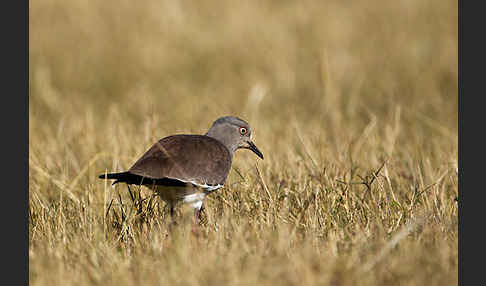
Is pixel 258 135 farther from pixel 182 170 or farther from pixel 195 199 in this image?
pixel 182 170

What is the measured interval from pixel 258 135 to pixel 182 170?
280cm

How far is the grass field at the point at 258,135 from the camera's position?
11.9ft

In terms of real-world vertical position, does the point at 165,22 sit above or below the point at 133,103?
above

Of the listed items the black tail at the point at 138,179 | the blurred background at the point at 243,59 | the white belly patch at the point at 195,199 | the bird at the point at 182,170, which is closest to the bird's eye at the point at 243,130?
the bird at the point at 182,170

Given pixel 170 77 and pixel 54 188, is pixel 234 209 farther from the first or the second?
pixel 170 77

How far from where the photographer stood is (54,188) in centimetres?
584

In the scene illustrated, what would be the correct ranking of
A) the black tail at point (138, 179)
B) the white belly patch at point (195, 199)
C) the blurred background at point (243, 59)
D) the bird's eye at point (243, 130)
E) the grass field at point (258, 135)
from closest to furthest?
the grass field at point (258, 135) → the black tail at point (138, 179) → the white belly patch at point (195, 199) → the bird's eye at point (243, 130) → the blurred background at point (243, 59)

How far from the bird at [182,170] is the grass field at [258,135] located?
6.6 inches

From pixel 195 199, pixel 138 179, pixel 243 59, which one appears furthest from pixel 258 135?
pixel 243 59

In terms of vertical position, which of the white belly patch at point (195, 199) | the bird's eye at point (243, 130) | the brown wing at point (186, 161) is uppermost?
the bird's eye at point (243, 130)

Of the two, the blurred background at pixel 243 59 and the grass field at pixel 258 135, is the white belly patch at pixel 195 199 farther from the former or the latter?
the blurred background at pixel 243 59

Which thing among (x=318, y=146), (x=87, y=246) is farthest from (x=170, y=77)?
(x=87, y=246)

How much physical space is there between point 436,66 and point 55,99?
5510 millimetres

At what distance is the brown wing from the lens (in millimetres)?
4234
